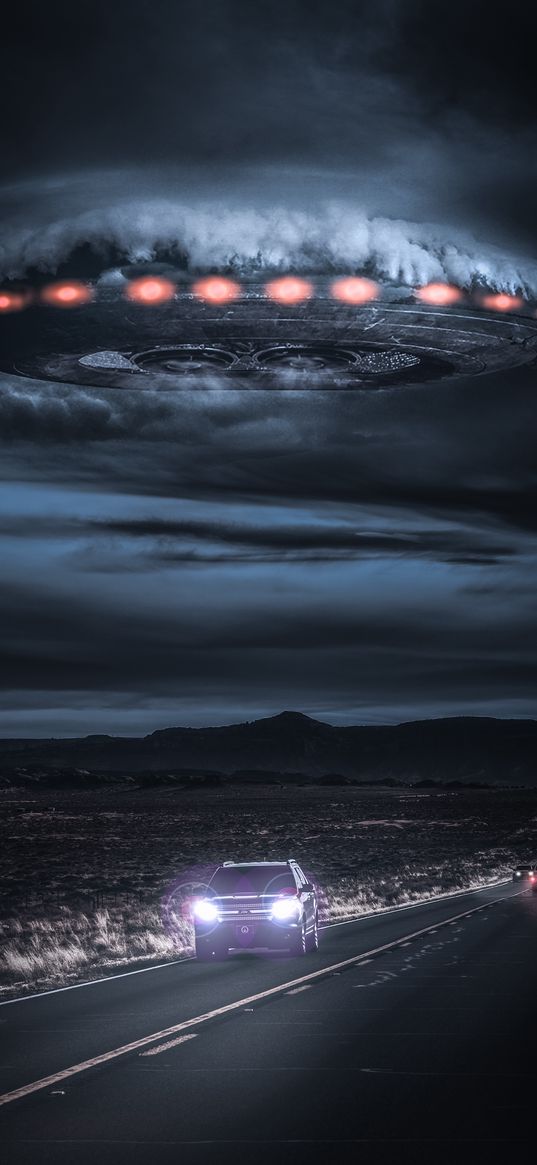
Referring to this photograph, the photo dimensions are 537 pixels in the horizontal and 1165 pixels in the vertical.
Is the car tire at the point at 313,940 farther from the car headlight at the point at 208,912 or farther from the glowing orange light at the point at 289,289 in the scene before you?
the glowing orange light at the point at 289,289

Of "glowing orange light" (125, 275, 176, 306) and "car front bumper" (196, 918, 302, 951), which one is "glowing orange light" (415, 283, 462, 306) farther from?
"car front bumper" (196, 918, 302, 951)

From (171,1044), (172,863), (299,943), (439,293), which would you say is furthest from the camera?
(172,863)

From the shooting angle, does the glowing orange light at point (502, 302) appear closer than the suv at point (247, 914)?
Yes

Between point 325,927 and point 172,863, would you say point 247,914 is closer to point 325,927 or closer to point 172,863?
point 325,927

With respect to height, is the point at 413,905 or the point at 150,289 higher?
the point at 150,289

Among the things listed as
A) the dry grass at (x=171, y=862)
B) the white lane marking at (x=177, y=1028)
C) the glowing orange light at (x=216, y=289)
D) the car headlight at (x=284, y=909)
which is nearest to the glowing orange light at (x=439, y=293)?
the glowing orange light at (x=216, y=289)

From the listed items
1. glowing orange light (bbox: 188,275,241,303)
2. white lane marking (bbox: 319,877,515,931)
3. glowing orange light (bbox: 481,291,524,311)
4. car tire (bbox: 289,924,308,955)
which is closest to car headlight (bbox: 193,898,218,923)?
car tire (bbox: 289,924,308,955)

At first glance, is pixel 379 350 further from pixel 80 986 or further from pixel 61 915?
pixel 61 915

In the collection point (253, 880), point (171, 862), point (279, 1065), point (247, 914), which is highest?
point (171, 862)

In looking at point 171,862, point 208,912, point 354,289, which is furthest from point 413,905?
point 354,289
